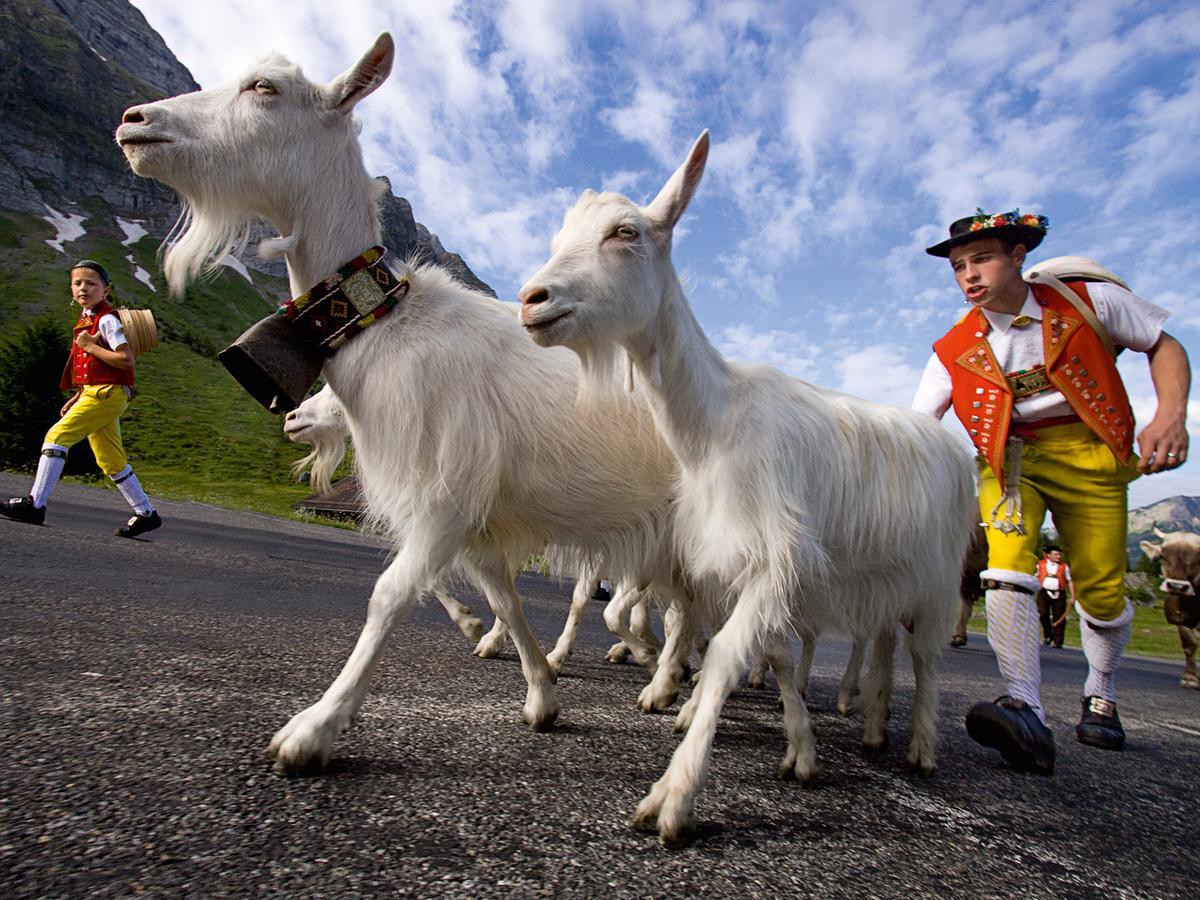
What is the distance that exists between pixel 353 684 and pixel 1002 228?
3.53m

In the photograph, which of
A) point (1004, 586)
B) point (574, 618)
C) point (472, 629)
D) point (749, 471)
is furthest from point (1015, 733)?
point (472, 629)

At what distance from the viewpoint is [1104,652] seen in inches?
156

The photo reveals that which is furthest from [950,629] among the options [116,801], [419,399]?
[116,801]

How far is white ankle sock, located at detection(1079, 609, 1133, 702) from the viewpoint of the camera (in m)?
3.96

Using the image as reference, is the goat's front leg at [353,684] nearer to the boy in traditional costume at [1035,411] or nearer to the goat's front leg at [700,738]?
the goat's front leg at [700,738]

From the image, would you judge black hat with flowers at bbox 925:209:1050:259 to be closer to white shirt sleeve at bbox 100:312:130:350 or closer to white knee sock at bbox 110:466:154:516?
white shirt sleeve at bbox 100:312:130:350

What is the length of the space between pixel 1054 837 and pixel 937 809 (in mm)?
346

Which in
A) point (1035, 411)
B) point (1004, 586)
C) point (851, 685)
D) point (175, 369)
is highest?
point (175, 369)

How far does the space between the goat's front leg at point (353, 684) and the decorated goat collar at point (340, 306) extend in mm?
854

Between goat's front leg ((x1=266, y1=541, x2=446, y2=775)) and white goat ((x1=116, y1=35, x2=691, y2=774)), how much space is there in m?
0.01

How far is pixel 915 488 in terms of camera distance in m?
2.97

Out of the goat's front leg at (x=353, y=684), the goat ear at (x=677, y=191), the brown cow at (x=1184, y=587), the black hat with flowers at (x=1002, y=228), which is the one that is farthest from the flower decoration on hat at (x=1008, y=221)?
the brown cow at (x=1184, y=587)

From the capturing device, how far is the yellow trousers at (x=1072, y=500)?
11.6 feet

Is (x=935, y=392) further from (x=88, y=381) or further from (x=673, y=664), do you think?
(x=88, y=381)
